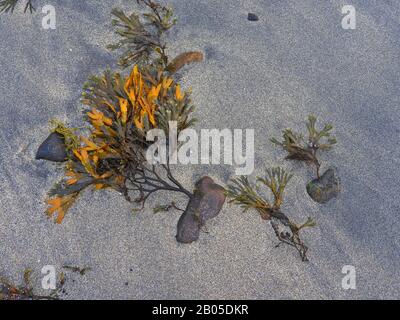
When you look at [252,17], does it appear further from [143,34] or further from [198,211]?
[198,211]

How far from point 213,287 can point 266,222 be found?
1.73 ft

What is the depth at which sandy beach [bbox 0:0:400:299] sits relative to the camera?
2.98 m

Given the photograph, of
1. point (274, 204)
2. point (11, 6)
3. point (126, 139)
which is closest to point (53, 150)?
point (126, 139)

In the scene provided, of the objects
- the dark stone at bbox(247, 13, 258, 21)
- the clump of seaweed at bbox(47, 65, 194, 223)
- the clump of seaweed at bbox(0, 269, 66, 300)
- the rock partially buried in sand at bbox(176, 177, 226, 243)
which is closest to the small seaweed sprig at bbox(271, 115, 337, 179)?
the rock partially buried in sand at bbox(176, 177, 226, 243)

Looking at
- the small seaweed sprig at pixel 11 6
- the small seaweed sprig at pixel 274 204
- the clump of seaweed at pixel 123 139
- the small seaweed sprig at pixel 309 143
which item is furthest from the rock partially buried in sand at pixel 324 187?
the small seaweed sprig at pixel 11 6

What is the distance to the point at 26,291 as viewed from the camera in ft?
9.76

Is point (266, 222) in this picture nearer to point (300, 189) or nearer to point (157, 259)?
point (300, 189)

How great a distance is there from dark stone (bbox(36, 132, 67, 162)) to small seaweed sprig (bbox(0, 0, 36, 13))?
3.38 ft

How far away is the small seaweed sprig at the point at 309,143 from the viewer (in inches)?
122

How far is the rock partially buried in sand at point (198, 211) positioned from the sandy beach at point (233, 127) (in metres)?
0.06

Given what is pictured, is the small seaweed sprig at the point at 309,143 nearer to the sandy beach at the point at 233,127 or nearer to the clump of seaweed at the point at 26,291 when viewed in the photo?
the sandy beach at the point at 233,127

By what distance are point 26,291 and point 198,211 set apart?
119cm

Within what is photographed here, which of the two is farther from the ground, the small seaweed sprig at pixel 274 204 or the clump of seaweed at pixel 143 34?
the clump of seaweed at pixel 143 34

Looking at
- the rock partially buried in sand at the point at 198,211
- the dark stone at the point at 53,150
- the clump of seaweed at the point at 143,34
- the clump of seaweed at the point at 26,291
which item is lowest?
the clump of seaweed at the point at 26,291
